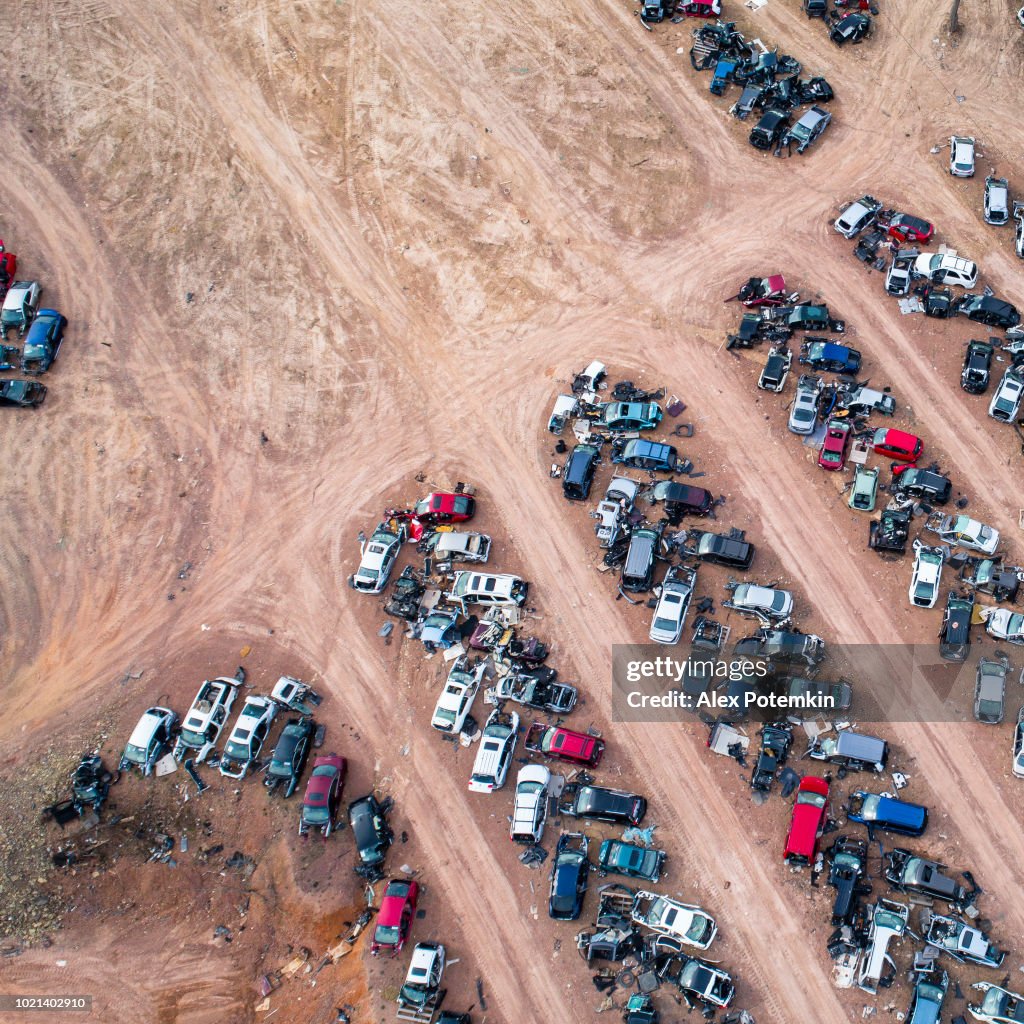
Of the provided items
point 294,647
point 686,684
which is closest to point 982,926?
point 686,684

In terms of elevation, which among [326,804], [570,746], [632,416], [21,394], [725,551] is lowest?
[326,804]

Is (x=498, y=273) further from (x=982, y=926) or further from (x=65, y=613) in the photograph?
(x=982, y=926)

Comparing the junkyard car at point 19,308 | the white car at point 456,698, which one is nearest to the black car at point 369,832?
the white car at point 456,698

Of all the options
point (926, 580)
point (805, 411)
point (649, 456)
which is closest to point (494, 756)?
point (649, 456)

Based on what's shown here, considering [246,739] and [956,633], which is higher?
[956,633]

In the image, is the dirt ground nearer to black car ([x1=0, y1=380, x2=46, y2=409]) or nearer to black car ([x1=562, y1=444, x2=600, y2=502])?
black car ([x1=562, y1=444, x2=600, y2=502])

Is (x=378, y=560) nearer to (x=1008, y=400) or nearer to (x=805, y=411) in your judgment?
(x=805, y=411)

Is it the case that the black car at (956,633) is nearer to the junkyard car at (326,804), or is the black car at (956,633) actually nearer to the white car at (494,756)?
the white car at (494,756)
